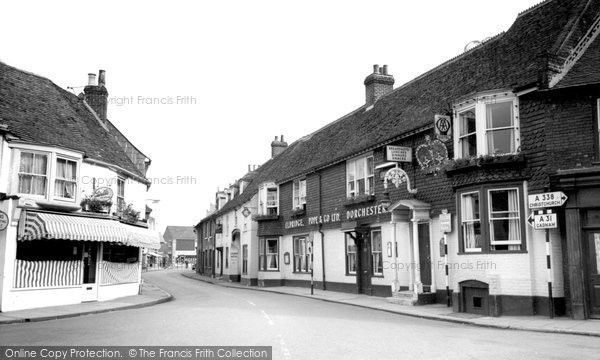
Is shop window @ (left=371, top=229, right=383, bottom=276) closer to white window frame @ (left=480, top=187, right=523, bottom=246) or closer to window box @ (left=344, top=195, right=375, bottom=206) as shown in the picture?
window box @ (left=344, top=195, right=375, bottom=206)

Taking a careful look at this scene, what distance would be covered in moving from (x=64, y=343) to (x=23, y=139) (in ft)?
Answer: 35.9

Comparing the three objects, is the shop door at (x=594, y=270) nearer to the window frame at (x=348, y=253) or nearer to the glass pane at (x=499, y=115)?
the glass pane at (x=499, y=115)

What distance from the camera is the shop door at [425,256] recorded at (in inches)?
823

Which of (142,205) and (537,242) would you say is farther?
(142,205)

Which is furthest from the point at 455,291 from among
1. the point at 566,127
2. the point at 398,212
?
the point at 566,127

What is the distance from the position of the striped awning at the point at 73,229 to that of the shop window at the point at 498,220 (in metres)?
14.1

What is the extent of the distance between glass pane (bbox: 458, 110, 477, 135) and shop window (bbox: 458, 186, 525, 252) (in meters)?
2.10

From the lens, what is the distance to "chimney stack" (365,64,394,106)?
3125 centimetres

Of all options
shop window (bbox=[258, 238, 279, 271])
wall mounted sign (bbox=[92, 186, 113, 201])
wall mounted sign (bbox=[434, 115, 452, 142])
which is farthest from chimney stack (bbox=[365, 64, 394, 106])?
wall mounted sign (bbox=[92, 186, 113, 201])

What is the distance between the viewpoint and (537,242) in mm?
15945

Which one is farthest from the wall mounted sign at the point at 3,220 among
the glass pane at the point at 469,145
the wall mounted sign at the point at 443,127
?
the glass pane at the point at 469,145

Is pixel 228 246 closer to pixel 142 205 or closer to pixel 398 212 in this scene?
pixel 142 205

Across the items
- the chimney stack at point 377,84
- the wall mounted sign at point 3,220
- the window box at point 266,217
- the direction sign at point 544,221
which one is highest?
the chimney stack at point 377,84

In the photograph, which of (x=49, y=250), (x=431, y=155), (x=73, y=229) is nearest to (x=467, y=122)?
(x=431, y=155)
